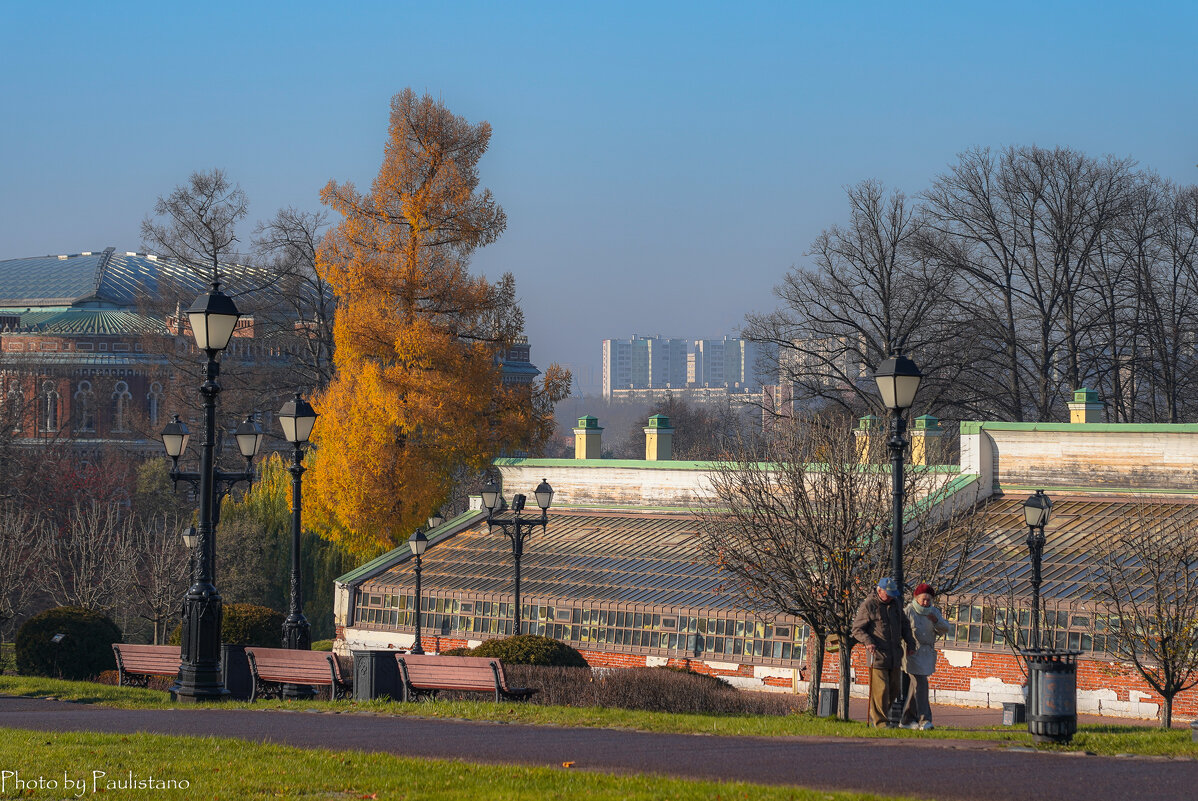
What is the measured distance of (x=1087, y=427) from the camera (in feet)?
92.6

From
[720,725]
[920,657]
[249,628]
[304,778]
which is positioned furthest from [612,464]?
[304,778]

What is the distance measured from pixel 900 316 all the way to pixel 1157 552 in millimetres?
28253

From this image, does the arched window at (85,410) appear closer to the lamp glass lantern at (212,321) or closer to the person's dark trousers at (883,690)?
the lamp glass lantern at (212,321)

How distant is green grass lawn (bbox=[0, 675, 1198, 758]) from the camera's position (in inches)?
478

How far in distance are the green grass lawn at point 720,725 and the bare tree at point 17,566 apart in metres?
18.7

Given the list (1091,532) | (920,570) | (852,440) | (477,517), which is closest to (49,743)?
(920,570)

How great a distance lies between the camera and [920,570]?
20.2 m

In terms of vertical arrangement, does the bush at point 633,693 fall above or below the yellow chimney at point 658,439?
below

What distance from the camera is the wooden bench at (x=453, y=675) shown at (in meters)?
17.5

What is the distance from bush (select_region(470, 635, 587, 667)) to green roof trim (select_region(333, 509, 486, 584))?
1209 cm

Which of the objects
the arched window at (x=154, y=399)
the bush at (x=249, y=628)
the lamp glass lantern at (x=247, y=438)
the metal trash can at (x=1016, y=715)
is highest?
the arched window at (x=154, y=399)

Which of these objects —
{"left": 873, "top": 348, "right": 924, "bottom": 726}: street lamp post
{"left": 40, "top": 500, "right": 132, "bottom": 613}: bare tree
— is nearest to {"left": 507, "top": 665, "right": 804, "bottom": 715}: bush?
{"left": 873, "top": 348, "right": 924, "bottom": 726}: street lamp post

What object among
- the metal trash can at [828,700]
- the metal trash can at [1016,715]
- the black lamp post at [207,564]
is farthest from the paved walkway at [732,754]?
the metal trash can at [1016,715]

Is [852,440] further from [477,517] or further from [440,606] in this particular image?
[477,517]
